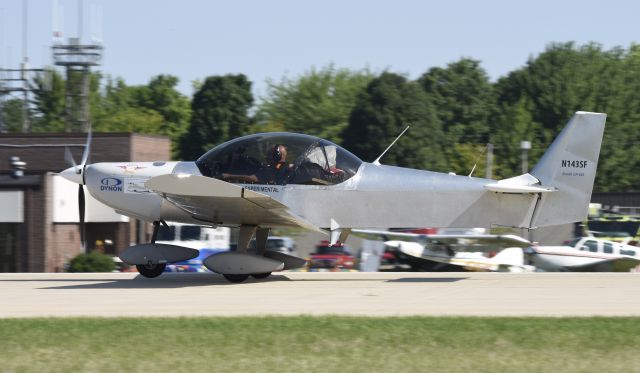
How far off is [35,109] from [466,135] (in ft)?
109

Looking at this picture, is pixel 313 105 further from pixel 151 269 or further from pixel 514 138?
pixel 151 269

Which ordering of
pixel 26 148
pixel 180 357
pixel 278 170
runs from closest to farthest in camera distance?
pixel 180 357, pixel 278 170, pixel 26 148

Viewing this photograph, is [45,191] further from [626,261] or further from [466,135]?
[466,135]

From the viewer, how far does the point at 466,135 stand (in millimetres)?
67875

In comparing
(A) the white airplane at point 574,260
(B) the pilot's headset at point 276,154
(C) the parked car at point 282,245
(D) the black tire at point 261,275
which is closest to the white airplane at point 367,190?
(B) the pilot's headset at point 276,154

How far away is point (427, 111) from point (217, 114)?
55.0ft

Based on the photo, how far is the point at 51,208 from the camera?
29047 mm

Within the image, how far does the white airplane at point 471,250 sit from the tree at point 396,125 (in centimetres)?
3312

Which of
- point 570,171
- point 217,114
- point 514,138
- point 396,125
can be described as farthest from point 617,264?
point 217,114

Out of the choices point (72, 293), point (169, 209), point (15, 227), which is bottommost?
point (15, 227)

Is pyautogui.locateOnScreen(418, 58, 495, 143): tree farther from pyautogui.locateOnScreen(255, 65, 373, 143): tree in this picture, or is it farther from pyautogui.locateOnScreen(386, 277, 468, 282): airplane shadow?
pyautogui.locateOnScreen(386, 277, 468, 282): airplane shadow

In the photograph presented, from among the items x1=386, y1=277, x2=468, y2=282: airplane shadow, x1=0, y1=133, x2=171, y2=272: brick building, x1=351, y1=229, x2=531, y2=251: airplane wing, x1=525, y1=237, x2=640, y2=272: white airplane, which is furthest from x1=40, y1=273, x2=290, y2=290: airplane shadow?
x1=0, y1=133, x2=171, y2=272: brick building

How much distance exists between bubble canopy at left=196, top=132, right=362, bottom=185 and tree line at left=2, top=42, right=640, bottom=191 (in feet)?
125

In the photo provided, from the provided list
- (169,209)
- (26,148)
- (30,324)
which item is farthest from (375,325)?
(26,148)
